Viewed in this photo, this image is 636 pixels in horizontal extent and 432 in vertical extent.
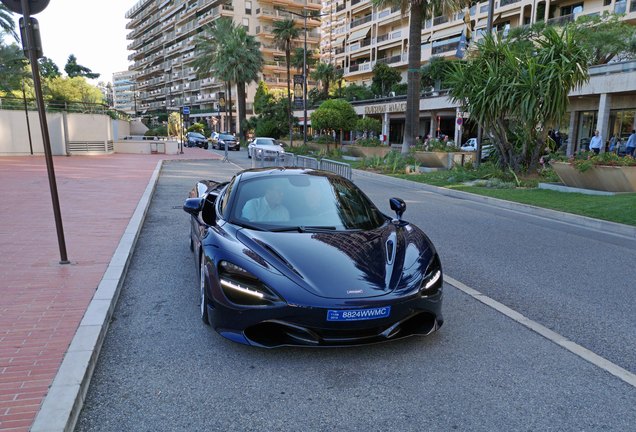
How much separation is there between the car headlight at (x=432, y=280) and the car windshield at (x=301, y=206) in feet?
2.81

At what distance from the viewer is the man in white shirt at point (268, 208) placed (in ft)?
14.7

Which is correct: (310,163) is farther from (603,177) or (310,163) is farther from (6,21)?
(6,21)

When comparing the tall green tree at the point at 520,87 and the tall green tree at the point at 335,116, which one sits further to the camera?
the tall green tree at the point at 335,116

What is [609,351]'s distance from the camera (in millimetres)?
3793

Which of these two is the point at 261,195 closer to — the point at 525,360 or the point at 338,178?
the point at 338,178

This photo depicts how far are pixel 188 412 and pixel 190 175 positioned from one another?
17279 mm

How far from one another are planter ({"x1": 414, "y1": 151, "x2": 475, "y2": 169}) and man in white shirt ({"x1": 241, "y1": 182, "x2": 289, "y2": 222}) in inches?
722

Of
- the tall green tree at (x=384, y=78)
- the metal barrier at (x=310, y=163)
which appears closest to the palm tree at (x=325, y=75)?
the tall green tree at (x=384, y=78)

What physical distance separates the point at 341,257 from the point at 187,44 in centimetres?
9534

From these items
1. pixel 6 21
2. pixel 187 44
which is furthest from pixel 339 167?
pixel 187 44

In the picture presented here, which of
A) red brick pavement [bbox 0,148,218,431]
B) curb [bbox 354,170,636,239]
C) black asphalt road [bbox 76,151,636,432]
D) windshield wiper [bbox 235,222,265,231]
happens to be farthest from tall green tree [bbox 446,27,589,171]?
windshield wiper [bbox 235,222,265,231]

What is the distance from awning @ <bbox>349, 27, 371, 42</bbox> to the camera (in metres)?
65.1

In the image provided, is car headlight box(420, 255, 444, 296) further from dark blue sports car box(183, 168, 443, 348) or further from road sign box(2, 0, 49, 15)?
road sign box(2, 0, 49, 15)

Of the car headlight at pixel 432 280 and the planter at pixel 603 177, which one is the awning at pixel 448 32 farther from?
the car headlight at pixel 432 280
